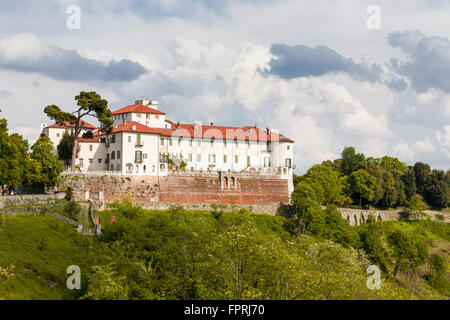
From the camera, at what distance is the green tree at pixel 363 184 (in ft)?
364

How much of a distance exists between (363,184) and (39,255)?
73670 millimetres

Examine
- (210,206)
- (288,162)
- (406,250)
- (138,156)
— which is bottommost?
(406,250)

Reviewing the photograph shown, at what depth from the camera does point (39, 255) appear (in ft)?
167

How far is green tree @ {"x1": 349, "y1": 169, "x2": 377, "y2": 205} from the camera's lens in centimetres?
11106

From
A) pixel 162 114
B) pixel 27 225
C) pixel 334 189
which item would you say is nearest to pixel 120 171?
pixel 162 114

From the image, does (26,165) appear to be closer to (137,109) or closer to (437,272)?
(137,109)

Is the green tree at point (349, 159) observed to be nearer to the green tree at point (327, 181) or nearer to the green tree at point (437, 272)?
the green tree at point (327, 181)

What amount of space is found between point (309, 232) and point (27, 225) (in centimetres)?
4229

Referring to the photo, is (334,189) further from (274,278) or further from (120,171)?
(274,278)

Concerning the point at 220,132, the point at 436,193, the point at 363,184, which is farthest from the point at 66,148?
the point at 436,193

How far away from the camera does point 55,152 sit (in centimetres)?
8344

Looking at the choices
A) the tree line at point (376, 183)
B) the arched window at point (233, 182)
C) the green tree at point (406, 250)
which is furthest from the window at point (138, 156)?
the green tree at point (406, 250)

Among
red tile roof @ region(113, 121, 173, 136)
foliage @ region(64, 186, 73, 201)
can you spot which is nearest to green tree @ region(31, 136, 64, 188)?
foliage @ region(64, 186, 73, 201)

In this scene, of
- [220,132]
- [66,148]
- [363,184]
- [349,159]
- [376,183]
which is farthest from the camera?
[349,159]
